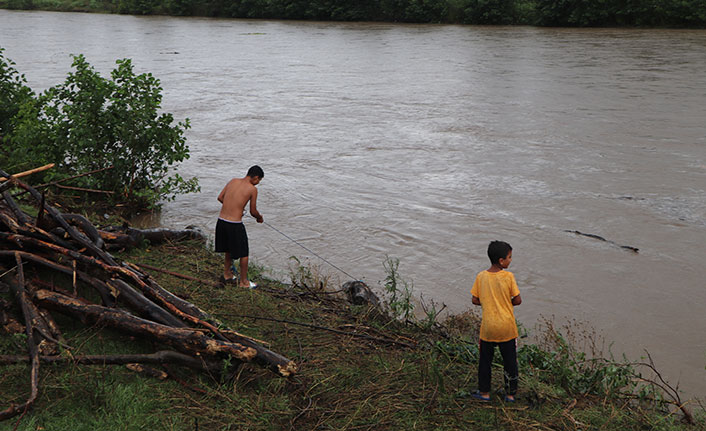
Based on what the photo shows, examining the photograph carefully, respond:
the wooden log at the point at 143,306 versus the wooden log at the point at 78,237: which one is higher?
the wooden log at the point at 78,237

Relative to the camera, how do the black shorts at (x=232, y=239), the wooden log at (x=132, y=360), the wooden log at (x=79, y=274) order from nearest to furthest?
the wooden log at (x=132, y=360) < the wooden log at (x=79, y=274) < the black shorts at (x=232, y=239)

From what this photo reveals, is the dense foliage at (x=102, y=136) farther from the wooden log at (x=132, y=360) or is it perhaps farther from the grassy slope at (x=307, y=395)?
the wooden log at (x=132, y=360)

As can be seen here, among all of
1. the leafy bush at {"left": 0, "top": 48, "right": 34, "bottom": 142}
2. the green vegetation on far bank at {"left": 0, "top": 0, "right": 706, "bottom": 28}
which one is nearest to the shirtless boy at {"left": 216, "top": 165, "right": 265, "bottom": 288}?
the leafy bush at {"left": 0, "top": 48, "right": 34, "bottom": 142}

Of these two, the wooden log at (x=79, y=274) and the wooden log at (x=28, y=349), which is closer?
the wooden log at (x=28, y=349)

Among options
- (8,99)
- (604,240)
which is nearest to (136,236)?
(8,99)

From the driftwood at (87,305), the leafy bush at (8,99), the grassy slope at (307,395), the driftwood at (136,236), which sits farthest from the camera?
the leafy bush at (8,99)

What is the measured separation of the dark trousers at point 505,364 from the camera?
473 cm

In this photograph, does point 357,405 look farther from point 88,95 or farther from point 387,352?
point 88,95

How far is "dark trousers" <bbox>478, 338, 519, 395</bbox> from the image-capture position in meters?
4.73

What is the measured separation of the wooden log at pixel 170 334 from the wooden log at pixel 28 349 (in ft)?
0.55

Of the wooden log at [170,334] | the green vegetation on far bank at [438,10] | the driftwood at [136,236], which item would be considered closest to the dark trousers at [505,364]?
the wooden log at [170,334]

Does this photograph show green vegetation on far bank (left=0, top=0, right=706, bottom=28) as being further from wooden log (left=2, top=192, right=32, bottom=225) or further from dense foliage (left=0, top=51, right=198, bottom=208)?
wooden log (left=2, top=192, right=32, bottom=225)

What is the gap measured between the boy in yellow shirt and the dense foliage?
6034 millimetres

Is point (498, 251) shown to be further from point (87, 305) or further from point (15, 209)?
point (15, 209)
